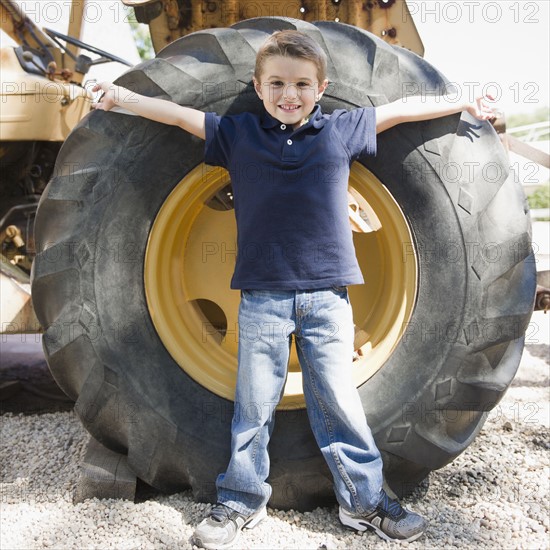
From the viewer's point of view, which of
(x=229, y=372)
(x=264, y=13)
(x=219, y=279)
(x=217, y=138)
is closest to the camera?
(x=217, y=138)

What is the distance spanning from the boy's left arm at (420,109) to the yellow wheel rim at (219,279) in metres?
0.18

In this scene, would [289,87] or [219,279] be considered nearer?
[289,87]

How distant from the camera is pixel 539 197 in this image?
17.9 meters

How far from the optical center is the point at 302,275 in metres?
1.93

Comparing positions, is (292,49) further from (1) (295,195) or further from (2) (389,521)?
(2) (389,521)

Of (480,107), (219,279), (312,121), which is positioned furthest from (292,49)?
(219,279)

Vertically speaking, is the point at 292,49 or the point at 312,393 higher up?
the point at 292,49

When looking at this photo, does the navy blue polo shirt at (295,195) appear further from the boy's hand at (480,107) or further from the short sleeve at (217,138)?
the boy's hand at (480,107)

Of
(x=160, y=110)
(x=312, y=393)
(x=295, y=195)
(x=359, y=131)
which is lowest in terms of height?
(x=312, y=393)

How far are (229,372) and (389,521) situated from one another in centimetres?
67

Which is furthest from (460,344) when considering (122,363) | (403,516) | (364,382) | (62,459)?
(62,459)

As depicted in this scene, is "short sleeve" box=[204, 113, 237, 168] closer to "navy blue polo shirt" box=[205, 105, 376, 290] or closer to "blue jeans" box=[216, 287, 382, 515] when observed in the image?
"navy blue polo shirt" box=[205, 105, 376, 290]

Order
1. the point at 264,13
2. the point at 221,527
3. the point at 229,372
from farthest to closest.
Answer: the point at 264,13 → the point at 229,372 → the point at 221,527

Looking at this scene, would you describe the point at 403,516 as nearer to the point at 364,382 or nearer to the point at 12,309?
the point at 364,382
